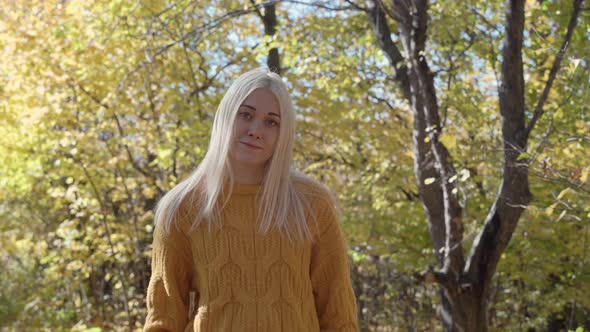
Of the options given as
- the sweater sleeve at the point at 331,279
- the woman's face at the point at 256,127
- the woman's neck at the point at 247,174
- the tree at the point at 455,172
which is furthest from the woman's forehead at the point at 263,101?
the tree at the point at 455,172

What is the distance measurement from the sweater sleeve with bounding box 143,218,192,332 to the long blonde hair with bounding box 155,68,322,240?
42mm

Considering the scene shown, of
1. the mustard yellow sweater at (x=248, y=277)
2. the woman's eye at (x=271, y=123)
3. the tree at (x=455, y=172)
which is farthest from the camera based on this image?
the tree at (x=455, y=172)

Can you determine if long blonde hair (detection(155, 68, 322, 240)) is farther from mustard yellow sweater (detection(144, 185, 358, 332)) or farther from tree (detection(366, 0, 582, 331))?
tree (detection(366, 0, 582, 331))

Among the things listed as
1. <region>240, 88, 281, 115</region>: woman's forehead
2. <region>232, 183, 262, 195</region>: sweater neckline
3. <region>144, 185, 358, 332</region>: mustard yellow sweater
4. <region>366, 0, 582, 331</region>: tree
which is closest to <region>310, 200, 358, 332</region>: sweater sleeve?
<region>144, 185, 358, 332</region>: mustard yellow sweater

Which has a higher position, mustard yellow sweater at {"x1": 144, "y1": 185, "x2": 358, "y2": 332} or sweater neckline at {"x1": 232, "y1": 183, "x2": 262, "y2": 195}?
sweater neckline at {"x1": 232, "y1": 183, "x2": 262, "y2": 195}

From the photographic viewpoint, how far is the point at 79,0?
4.68 metres

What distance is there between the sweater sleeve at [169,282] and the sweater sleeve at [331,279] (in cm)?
38

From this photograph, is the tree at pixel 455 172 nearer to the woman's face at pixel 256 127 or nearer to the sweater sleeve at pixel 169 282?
the woman's face at pixel 256 127

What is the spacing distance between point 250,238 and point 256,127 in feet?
1.06

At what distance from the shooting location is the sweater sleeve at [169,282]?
1981 millimetres

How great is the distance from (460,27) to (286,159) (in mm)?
3923

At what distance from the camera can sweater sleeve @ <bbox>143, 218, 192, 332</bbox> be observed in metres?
1.98

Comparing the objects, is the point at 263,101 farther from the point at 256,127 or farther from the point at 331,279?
the point at 331,279

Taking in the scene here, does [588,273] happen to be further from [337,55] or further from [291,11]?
[291,11]
